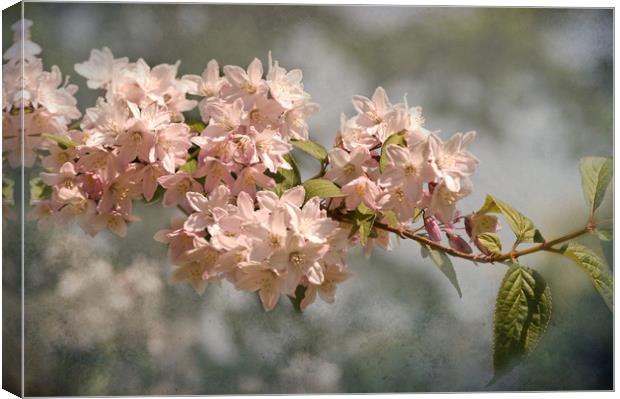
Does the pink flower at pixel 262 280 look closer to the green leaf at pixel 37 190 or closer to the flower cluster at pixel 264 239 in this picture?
the flower cluster at pixel 264 239

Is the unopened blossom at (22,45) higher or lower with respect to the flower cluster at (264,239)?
higher

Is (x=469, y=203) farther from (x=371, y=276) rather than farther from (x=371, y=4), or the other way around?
(x=371, y=4)

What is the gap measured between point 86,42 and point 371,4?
78cm

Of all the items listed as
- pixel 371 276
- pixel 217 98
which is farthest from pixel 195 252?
pixel 371 276

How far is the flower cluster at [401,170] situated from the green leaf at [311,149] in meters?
0.10

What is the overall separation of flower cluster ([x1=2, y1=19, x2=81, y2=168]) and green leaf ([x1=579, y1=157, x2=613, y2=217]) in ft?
4.57

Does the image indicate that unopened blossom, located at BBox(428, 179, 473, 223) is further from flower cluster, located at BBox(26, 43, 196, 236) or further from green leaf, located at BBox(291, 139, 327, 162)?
flower cluster, located at BBox(26, 43, 196, 236)

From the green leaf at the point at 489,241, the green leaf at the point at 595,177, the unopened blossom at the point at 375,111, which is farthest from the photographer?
the green leaf at the point at 595,177

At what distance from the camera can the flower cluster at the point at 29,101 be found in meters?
2.34

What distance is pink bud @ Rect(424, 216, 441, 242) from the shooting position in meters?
2.24

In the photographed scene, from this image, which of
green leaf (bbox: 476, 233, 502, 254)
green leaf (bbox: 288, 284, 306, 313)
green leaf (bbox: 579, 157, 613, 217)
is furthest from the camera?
green leaf (bbox: 579, 157, 613, 217)

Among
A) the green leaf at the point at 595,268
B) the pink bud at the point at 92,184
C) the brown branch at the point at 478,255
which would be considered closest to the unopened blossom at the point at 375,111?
the brown branch at the point at 478,255

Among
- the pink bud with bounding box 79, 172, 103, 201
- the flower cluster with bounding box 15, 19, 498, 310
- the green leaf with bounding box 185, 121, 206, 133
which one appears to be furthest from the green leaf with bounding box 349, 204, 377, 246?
the pink bud with bounding box 79, 172, 103, 201

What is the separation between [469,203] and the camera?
8.50ft
